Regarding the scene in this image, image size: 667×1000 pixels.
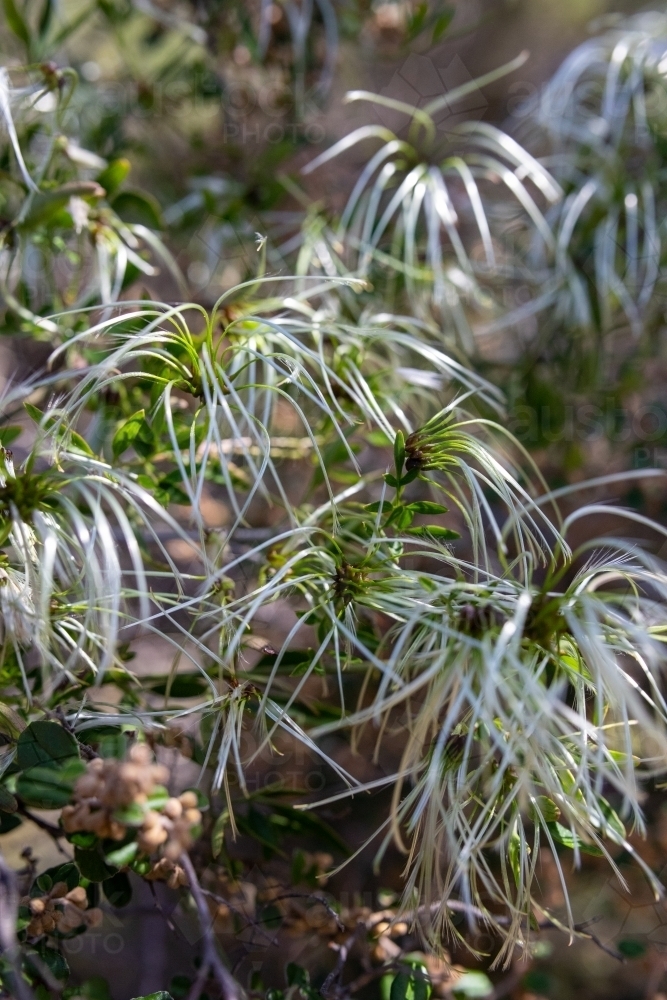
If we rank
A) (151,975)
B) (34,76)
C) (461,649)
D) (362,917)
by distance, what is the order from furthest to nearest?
1. (151,975)
2. (34,76)
3. (362,917)
4. (461,649)

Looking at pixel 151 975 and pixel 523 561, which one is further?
pixel 151 975

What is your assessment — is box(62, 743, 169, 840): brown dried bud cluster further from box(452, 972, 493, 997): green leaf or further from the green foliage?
box(452, 972, 493, 997): green leaf

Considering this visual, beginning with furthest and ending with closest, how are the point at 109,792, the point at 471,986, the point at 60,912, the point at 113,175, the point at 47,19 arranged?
the point at 47,19, the point at 113,175, the point at 471,986, the point at 60,912, the point at 109,792

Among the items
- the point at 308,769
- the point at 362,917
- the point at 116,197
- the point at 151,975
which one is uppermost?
the point at 116,197

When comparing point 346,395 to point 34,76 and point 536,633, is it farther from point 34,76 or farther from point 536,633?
point 34,76

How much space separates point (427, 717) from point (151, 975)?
0.76m

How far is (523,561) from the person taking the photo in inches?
25.5

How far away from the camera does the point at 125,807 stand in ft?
1.75

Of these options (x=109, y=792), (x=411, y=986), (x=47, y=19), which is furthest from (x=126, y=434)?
(x=47, y=19)

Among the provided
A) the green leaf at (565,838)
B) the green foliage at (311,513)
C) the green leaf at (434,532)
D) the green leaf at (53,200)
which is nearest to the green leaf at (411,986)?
the green foliage at (311,513)

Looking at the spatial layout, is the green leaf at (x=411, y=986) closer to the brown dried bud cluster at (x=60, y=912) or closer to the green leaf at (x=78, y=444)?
the brown dried bud cluster at (x=60, y=912)

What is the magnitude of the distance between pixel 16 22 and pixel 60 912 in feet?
3.06

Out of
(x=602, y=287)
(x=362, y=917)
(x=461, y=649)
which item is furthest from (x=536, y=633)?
(x=602, y=287)

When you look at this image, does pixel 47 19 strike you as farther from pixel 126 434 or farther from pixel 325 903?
pixel 325 903
